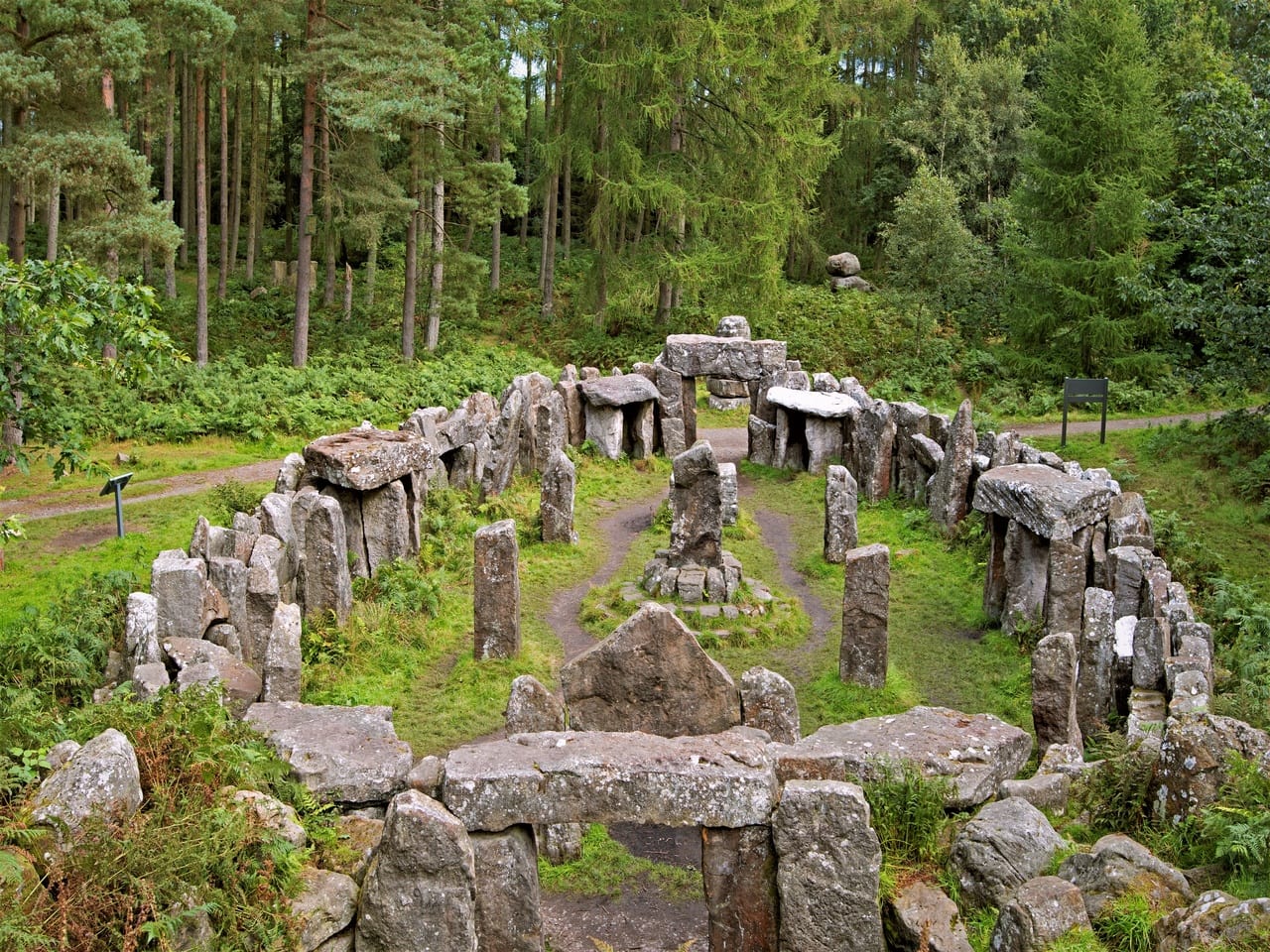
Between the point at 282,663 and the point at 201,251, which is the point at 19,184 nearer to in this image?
the point at 201,251

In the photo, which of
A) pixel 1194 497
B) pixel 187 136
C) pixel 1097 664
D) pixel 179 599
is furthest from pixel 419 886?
pixel 187 136

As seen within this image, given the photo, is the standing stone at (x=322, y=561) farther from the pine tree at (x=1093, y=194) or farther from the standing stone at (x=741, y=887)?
the pine tree at (x=1093, y=194)

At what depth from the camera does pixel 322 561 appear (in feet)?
52.6

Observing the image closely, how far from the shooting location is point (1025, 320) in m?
34.6

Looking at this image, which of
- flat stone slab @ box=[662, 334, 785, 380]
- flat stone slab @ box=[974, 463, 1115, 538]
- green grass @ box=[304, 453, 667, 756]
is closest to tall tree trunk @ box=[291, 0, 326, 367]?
flat stone slab @ box=[662, 334, 785, 380]

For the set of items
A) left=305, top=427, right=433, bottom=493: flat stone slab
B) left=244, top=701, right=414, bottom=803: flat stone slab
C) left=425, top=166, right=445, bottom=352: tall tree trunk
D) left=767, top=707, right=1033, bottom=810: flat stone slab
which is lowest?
left=244, top=701, right=414, bottom=803: flat stone slab

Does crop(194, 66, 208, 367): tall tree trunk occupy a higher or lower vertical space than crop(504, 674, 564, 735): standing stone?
higher

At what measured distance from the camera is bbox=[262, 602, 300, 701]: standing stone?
12789 mm

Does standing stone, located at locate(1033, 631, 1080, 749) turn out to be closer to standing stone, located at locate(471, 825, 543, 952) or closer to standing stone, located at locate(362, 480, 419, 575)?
standing stone, located at locate(471, 825, 543, 952)

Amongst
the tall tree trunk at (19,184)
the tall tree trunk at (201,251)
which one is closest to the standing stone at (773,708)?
the tall tree trunk at (19,184)

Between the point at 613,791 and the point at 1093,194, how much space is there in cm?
3010

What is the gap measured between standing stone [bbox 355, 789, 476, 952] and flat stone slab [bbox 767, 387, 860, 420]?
61.0 feet

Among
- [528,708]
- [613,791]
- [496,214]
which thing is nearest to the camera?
[613,791]

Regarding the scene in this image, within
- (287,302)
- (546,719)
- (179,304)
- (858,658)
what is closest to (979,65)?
(287,302)
